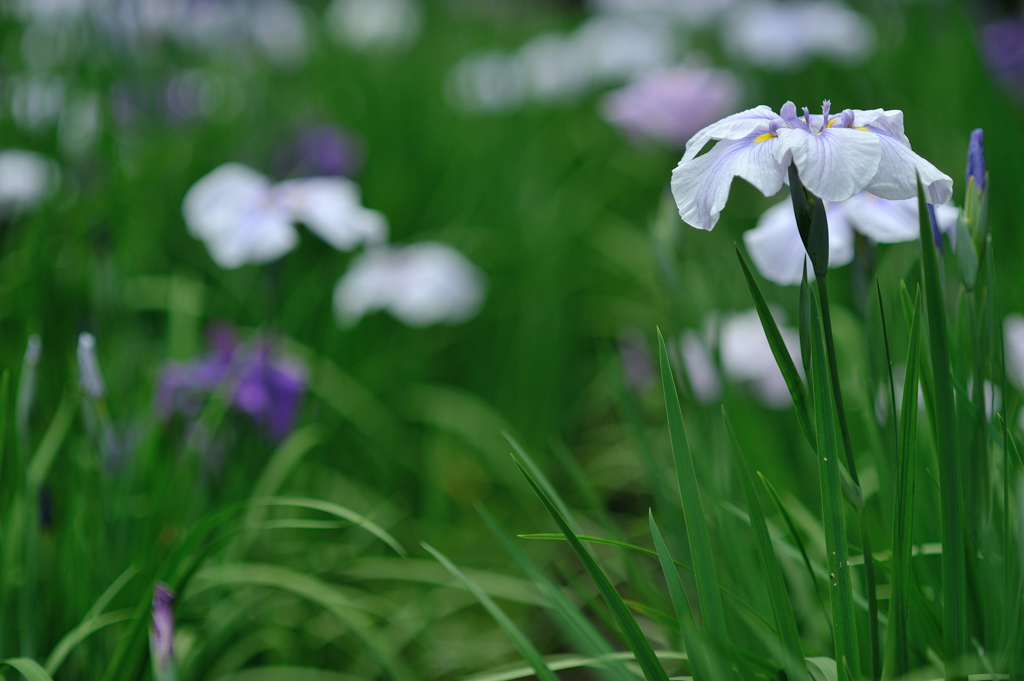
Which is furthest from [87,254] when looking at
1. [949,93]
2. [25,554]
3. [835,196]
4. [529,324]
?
[949,93]

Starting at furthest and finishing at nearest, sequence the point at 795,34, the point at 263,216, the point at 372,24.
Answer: the point at 372,24, the point at 795,34, the point at 263,216

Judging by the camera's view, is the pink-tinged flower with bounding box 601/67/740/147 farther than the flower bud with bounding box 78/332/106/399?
Yes

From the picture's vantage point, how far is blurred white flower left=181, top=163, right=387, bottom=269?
108 cm

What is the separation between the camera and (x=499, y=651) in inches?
52.3

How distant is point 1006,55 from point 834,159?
317 cm

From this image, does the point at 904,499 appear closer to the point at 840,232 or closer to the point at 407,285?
the point at 840,232

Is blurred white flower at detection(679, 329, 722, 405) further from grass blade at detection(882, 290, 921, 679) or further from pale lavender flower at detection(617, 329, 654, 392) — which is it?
grass blade at detection(882, 290, 921, 679)

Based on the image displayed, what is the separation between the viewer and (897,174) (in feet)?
1.82

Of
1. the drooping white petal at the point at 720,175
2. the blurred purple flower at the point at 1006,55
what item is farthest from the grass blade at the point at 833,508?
the blurred purple flower at the point at 1006,55

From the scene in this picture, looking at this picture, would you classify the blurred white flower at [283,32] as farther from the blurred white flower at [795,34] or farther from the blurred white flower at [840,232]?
the blurred white flower at [840,232]

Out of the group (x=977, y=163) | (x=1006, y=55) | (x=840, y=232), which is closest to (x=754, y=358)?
(x=840, y=232)

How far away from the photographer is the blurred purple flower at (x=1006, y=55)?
9.02ft

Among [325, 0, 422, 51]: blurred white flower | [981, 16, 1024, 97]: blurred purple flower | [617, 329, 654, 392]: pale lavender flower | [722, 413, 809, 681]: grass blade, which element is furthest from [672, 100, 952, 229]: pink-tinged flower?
[325, 0, 422, 51]: blurred white flower

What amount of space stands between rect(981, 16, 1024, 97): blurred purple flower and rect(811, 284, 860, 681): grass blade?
2.66 meters
